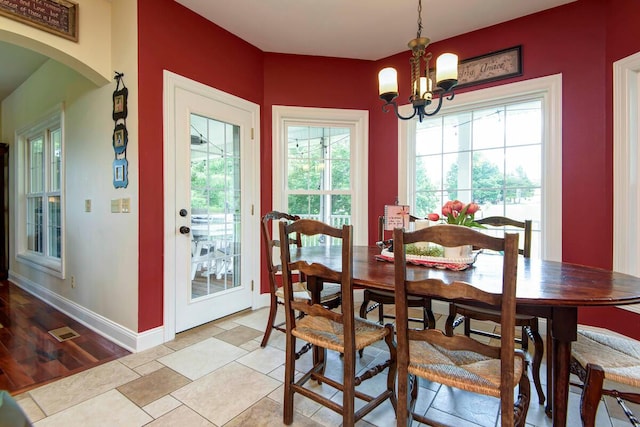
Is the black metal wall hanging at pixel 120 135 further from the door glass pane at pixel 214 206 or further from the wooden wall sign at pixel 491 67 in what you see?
the wooden wall sign at pixel 491 67

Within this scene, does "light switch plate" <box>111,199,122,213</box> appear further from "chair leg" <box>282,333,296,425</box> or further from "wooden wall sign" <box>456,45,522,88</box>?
"wooden wall sign" <box>456,45,522,88</box>

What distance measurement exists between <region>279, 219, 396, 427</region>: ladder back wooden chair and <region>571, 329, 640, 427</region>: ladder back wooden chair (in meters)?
0.75

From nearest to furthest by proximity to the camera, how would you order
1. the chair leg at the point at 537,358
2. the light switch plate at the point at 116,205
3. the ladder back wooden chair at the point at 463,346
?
the ladder back wooden chair at the point at 463,346, the chair leg at the point at 537,358, the light switch plate at the point at 116,205

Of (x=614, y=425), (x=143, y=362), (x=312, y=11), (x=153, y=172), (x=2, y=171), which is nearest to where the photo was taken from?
(x=614, y=425)

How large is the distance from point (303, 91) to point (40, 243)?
3.91 m

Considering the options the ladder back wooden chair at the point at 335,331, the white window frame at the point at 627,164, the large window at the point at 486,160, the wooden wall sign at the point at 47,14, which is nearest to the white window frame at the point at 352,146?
the large window at the point at 486,160

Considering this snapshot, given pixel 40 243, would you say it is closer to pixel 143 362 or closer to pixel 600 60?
pixel 143 362

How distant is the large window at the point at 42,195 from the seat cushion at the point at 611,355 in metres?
4.30

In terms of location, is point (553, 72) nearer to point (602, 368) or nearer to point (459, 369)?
point (602, 368)

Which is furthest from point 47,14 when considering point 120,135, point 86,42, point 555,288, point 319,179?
point 555,288

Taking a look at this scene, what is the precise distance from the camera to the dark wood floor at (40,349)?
1964mm

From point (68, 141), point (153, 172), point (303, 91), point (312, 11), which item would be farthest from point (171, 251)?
point (312, 11)

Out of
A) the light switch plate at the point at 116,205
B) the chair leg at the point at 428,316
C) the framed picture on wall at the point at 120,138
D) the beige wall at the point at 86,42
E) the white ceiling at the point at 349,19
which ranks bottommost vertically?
the chair leg at the point at 428,316

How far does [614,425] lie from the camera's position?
1505mm
